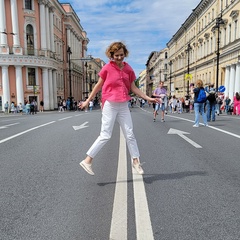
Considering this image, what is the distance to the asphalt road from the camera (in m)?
2.99

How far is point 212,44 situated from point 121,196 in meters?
50.7

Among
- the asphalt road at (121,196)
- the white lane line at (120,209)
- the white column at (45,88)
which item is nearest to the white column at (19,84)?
the white column at (45,88)

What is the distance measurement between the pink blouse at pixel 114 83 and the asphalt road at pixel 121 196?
1.30 m

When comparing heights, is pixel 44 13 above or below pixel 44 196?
above

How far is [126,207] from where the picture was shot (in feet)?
11.6

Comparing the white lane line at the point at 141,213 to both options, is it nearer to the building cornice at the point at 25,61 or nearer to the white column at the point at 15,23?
the building cornice at the point at 25,61

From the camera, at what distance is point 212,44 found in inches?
1973

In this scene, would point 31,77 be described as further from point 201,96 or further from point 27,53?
point 201,96

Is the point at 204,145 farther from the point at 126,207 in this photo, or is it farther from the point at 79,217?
the point at 79,217

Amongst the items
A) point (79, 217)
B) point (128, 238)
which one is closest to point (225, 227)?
point (128, 238)

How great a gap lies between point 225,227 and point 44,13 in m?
49.8

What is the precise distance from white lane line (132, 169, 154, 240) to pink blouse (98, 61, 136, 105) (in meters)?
1.33

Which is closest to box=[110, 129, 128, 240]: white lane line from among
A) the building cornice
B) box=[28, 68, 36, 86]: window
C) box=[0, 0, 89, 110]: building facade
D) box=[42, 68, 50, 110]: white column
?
box=[0, 0, 89, 110]: building facade

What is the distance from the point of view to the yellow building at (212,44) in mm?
38031
